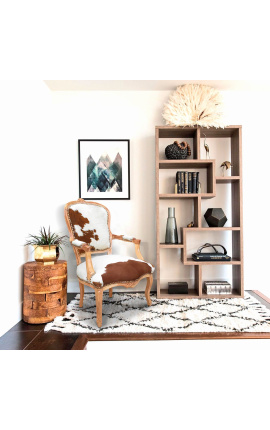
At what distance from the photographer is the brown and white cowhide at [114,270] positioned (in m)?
2.35

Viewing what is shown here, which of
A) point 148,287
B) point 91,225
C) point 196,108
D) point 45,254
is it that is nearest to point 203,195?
point 196,108

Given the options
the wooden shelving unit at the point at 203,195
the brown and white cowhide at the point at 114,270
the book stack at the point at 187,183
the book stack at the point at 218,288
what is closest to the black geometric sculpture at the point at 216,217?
the wooden shelving unit at the point at 203,195

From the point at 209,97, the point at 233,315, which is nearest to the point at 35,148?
the point at 209,97

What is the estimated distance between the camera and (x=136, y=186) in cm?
344

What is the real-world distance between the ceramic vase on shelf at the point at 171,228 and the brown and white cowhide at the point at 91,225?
0.63 metres

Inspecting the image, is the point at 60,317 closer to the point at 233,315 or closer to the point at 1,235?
the point at 1,235

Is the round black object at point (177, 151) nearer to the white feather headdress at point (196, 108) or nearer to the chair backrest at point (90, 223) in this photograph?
the white feather headdress at point (196, 108)

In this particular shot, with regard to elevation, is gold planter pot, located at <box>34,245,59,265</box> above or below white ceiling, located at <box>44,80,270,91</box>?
below

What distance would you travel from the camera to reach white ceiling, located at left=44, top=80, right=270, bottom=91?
3.20m

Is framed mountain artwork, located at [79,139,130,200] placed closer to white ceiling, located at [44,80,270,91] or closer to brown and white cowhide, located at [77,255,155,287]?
white ceiling, located at [44,80,270,91]

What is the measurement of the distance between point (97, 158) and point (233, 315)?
217 cm

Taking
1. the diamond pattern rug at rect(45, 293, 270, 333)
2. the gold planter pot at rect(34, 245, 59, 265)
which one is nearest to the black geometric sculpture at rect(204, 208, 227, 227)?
the diamond pattern rug at rect(45, 293, 270, 333)

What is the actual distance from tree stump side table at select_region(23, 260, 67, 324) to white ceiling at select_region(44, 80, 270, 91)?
2.02 metres

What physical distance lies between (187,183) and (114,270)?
127 cm
